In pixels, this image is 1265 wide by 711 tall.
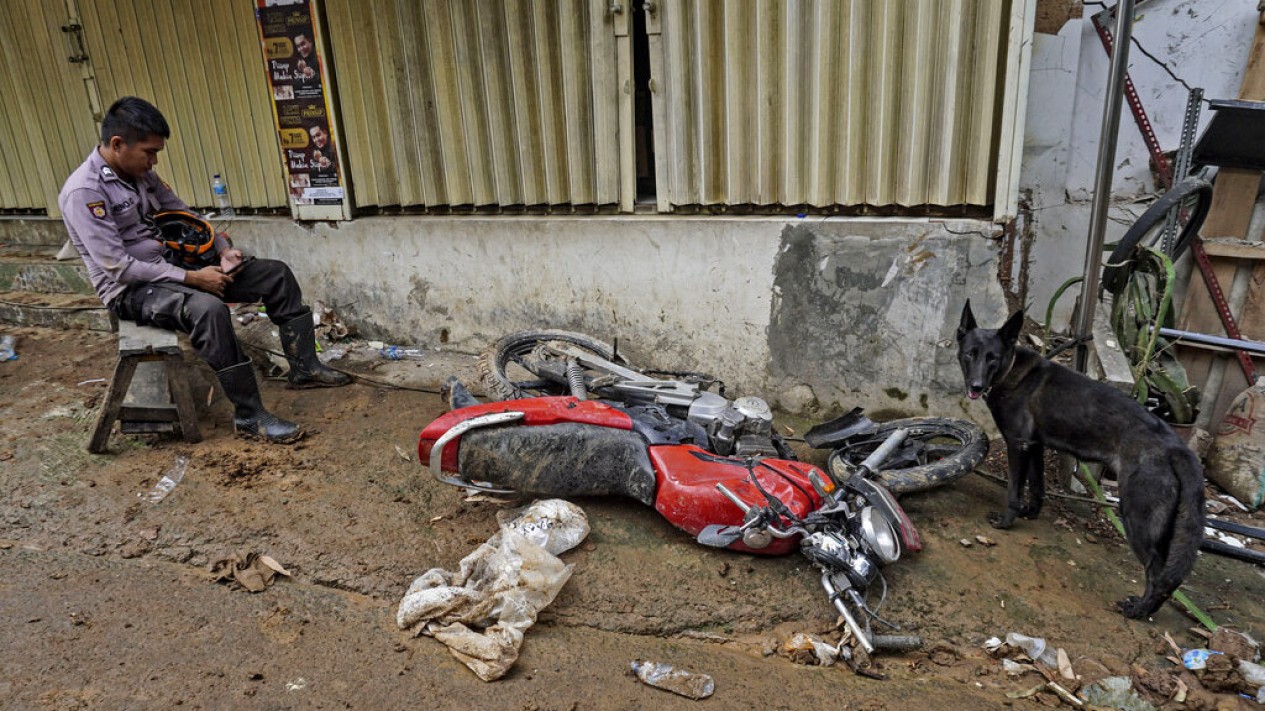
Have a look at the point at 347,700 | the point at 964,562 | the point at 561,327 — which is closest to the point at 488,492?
the point at 347,700

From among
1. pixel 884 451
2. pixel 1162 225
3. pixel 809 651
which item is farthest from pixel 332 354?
pixel 1162 225

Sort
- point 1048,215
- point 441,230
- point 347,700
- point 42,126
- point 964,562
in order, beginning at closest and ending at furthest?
point 347,700, point 964,562, point 1048,215, point 441,230, point 42,126

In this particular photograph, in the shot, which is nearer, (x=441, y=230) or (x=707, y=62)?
(x=707, y=62)

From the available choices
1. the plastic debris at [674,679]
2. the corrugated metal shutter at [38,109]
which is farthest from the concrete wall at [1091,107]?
the corrugated metal shutter at [38,109]

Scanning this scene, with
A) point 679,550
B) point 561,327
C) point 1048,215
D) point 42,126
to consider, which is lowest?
point 679,550

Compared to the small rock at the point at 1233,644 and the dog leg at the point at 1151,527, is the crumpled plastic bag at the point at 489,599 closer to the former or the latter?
the dog leg at the point at 1151,527

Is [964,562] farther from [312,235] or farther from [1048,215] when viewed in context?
[312,235]

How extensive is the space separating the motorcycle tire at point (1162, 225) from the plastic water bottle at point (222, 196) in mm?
6643

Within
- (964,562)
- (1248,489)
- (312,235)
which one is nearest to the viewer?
(964,562)

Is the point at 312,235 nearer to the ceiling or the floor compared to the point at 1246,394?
nearer to the ceiling

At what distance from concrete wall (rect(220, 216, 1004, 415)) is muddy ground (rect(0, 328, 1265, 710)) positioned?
3.25 ft

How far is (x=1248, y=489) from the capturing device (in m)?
3.80

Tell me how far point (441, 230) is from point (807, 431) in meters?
3.11

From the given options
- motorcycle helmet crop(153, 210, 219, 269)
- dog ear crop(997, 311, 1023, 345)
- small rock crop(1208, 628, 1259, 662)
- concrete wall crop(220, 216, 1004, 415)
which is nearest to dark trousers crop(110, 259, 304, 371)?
motorcycle helmet crop(153, 210, 219, 269)
